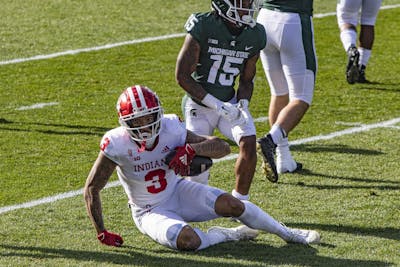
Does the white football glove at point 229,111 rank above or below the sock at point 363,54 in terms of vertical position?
above

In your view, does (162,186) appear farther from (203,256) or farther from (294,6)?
(294,6)

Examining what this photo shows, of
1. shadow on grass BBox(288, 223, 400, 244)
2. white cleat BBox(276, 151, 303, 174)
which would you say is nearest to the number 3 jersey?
shadow on grass BBox(288, 223, 400, 244)

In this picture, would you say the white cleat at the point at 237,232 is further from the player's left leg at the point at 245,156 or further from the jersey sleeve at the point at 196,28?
the jersey sleeve at the point at 196,28

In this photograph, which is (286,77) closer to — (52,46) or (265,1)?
(265,1)

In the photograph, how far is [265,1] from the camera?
29.0 ft

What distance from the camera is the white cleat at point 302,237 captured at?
6.92 metres

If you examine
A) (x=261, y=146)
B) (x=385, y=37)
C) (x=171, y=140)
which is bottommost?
(x=385, y=37)

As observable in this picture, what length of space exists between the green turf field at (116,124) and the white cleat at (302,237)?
0.16 feet

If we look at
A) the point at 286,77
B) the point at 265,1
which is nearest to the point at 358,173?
the point at 286,77

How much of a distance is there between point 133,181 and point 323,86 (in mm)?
5382

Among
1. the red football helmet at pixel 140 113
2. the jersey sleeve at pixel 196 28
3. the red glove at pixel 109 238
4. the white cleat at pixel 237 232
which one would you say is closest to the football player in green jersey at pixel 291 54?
the jersey sleeve at pixel 196 28

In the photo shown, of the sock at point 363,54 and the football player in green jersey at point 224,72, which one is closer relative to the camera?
the football player in green jersey at point 224,72

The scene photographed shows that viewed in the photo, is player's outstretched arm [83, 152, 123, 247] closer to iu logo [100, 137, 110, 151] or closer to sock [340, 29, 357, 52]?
iu logo [100, 137, 110, 151]

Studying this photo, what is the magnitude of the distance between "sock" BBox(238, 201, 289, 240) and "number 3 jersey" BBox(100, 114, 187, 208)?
0.48 m
